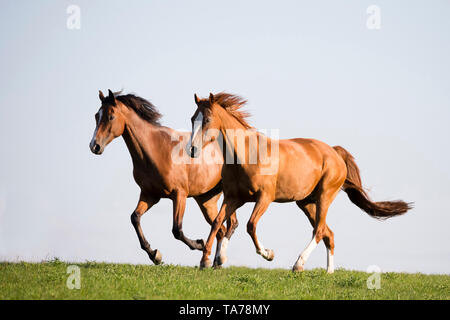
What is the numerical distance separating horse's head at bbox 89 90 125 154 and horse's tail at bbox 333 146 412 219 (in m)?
4.57

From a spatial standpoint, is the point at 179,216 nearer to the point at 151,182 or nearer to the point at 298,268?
the point at 151,182

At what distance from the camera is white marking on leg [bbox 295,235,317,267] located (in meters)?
10.1

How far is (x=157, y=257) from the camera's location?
11.0m

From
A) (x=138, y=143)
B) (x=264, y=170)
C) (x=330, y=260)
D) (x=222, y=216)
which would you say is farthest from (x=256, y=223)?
(x=138, y=143)

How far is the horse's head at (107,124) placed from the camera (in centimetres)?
1068

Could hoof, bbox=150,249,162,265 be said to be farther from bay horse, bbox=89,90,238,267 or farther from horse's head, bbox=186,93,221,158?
horse's head, bbox=186,93,221,158

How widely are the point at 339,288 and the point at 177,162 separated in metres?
4.32

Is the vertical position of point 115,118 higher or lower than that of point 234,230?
higher

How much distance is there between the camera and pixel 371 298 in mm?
7887

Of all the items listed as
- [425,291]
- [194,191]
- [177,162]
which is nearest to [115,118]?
[177,162]

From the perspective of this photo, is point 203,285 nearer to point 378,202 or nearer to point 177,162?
point 177,162

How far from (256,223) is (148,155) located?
9.48ft

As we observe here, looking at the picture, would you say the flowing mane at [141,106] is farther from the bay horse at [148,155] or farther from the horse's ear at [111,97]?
the horse's ear at [111,97]

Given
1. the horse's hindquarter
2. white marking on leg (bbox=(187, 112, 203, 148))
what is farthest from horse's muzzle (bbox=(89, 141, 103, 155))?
the horse's hindquarter
